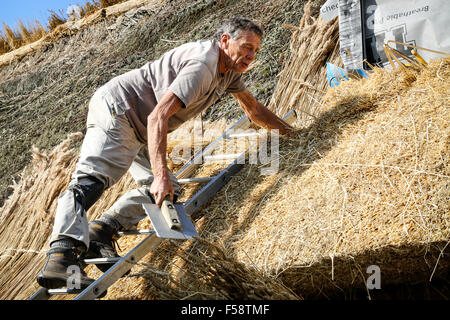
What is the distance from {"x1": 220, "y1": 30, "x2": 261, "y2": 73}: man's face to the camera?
7.10 feet

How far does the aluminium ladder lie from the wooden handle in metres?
0.12

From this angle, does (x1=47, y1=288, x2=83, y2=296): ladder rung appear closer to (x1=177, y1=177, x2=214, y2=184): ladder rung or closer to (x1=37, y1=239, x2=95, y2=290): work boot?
(x1=37, y1=239, x2=95, y2=290): work boot

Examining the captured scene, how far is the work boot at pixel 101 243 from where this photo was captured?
2.11 metres

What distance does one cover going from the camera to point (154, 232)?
6.91ft

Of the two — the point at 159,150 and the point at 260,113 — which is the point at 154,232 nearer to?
the point at 159,150

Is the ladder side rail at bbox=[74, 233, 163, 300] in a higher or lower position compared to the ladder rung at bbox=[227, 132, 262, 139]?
lower

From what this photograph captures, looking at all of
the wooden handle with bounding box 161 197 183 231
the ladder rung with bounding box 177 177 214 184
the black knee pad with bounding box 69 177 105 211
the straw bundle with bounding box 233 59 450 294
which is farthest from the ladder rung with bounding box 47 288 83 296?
the ladder rung with bounding box 177 177 214 184

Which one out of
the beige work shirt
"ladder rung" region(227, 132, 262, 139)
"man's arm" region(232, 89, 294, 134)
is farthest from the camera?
"ladder rung" region(227, 132, 262, 139)

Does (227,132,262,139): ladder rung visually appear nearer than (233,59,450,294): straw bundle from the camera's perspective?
No

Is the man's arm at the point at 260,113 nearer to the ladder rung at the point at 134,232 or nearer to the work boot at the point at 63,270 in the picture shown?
the ladder rung at the point at 134,232

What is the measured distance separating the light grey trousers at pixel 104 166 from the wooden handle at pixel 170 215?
0.36 metres

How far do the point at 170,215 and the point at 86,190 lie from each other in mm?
435

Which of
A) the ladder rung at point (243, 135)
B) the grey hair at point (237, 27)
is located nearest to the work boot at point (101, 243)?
the ladder rung at point (243, 135)
